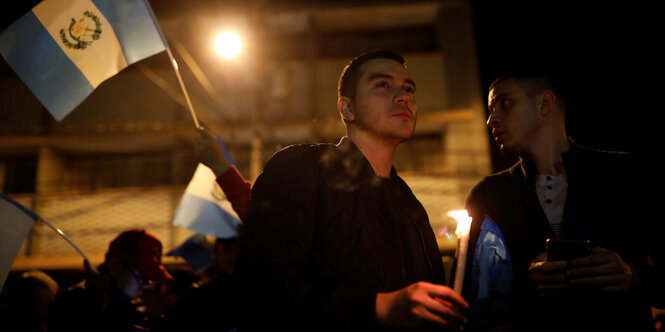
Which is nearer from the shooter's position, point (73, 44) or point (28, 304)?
point (73, 44)

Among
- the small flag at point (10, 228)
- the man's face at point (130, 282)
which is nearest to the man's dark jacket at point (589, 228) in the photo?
the small flag at point (10, 228)

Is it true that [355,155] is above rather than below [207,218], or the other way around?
above

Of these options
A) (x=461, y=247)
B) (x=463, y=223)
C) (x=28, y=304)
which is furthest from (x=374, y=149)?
(x=28, y=304)

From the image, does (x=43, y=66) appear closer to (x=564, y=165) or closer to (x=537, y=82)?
(x=537, y=82)

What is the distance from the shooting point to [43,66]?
3.17 meters

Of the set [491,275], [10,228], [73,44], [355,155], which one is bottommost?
[491,275]

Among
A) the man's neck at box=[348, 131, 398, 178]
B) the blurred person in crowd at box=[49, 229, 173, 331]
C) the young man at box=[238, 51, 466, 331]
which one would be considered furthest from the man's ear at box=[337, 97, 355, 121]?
the blurred person in crowd at box=[49, 229, 173, 331]

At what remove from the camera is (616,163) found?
2658mm

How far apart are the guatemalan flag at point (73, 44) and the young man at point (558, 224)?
110 inches

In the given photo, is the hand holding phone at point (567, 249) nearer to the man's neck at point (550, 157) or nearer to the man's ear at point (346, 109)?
the man's neck at point (550, 157)

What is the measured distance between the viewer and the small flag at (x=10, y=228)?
10.3ft

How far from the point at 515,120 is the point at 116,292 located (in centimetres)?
406

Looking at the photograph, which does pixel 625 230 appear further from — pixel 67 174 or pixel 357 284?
pixel 67 174

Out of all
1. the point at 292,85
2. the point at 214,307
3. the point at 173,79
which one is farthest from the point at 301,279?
the point at 173,79
